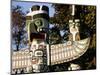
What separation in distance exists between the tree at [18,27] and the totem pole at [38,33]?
6 centimetres

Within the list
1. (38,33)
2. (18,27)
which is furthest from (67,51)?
(18,27)

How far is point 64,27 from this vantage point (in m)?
2.06

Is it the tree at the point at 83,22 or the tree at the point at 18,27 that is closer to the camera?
the tree at the point at 18,27

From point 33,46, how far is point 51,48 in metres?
0.18

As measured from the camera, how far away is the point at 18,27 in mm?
1921

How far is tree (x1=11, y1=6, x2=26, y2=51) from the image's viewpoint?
6.25ft

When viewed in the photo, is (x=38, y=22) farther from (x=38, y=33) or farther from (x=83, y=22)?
(x=83, y=22)

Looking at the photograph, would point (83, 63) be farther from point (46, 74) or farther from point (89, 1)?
point (89, 1)

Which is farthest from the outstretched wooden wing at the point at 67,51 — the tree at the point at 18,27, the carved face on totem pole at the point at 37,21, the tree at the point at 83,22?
the tree at the point at 18,27

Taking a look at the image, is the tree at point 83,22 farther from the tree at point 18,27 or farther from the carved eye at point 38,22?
the tree at point 18,27

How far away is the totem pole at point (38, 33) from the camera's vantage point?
197 centimetres

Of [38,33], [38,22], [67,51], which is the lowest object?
[67,51]

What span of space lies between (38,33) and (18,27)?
196 mm
